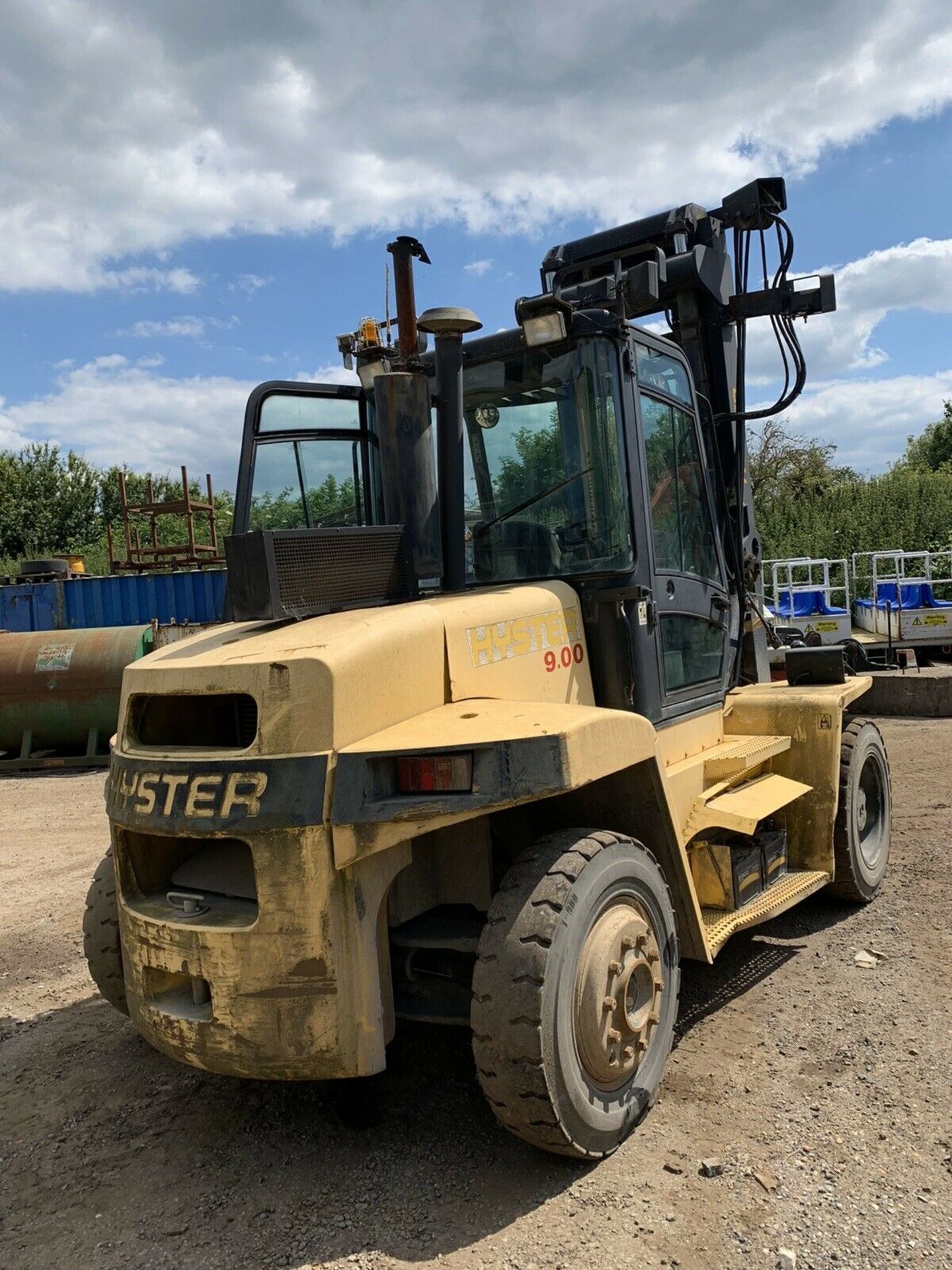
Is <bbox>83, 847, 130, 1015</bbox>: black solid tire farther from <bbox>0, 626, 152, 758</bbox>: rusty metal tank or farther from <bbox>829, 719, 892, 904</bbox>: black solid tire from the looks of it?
<bbox>0, 626, 152, 758</bbox>: rusty metal tank

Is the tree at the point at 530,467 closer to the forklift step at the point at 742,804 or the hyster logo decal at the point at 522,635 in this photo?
the hyster logo decal at the point at 522,635

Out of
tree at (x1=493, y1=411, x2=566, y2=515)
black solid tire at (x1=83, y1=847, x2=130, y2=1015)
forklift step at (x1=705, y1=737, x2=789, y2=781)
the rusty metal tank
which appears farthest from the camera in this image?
the rusty metal tank

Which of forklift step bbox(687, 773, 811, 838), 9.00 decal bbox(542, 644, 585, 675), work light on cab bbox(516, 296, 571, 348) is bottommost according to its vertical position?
forklift step bbox(687, 773, 811, 838)

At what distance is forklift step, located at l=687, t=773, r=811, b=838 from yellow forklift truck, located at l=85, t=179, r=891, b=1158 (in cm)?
2

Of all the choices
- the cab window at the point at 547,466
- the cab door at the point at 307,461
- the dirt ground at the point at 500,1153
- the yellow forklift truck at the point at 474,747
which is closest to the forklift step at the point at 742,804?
the yellow forklift truck at the point at 474,747

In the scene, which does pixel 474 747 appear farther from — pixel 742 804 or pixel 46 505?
pixel 46 505

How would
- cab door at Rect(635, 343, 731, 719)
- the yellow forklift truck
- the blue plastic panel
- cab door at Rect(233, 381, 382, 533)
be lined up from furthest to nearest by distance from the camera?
the blue plastic panel < cab door at Rect(233, 381, 382, 533) < cab door at Rect(635, 343, 731, 719) < the yellow forklift truck

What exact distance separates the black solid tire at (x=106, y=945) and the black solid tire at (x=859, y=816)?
11.5ft

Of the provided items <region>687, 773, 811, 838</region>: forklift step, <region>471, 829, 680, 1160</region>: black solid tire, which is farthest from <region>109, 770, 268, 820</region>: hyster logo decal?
<region>687, 773, 811, 838</region>: forklift step

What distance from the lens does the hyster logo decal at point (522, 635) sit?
3.39 m

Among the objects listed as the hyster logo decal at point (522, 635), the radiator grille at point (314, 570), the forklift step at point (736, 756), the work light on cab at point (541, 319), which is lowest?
the forklift step at point (736, 756)

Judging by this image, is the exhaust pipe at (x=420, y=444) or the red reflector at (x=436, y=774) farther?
the exhaust pipe at (x=420, y=444)

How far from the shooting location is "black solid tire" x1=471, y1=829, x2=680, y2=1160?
9.25 ft

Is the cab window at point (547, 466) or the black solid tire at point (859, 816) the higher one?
the cab window at point (547, 466)
